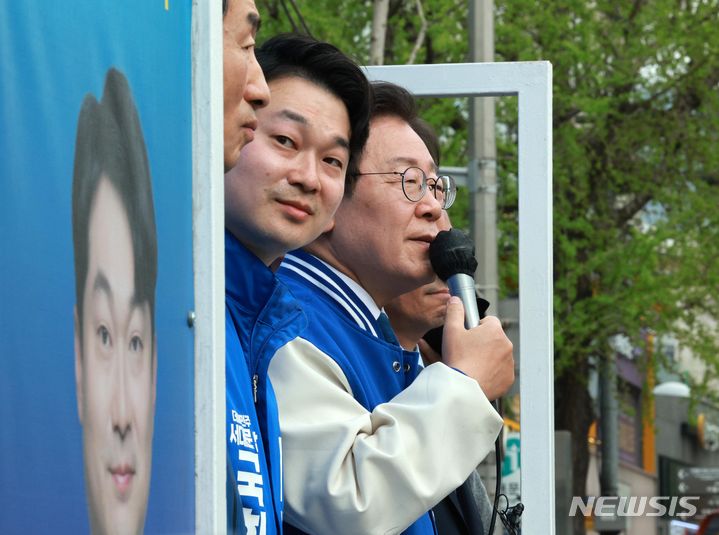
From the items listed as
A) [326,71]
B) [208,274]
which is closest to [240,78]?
[208,274]

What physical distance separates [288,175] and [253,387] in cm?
44

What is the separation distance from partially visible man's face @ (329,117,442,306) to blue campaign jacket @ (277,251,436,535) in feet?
0.30

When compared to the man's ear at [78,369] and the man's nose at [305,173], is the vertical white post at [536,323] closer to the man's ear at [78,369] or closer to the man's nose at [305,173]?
the man's nose at [305,173]

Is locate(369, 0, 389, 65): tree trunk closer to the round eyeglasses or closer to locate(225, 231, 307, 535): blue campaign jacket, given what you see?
the round eyeglasses

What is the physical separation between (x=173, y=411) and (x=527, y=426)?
69.4 inches

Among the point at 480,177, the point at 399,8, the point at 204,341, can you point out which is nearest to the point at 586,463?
the point at 399,8

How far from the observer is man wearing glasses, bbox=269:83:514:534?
249cm

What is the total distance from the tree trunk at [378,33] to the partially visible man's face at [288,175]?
1016 cm

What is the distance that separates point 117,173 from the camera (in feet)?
5.29

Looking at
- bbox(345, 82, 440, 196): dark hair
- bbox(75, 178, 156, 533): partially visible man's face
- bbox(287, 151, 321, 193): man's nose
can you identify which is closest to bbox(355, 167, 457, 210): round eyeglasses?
bbox(345, 82, 440, 196): dark hair

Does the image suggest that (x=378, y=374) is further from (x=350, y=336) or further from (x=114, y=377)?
(x=114, y=377)

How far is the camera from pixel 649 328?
17172mm

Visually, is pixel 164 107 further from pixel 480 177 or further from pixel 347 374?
pixel 480 177

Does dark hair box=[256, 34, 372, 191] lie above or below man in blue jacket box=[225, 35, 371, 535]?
above
